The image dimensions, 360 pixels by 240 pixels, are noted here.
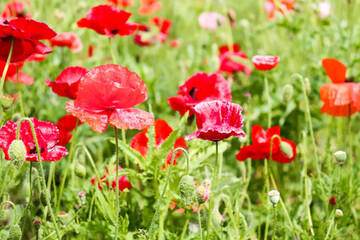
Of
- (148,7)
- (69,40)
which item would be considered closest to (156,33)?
(148,7)

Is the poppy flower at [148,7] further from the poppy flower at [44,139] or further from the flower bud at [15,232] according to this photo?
the flower bud at [15,232]

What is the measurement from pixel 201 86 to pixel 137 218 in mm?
485

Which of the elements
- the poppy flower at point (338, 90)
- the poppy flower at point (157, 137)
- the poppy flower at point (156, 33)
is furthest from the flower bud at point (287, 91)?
the poppy flower at point (156, 33)

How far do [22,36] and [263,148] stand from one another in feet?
2.64

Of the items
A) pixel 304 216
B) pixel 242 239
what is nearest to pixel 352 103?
pixel 304 216

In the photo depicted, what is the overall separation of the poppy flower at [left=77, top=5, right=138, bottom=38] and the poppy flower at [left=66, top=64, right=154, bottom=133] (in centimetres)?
48

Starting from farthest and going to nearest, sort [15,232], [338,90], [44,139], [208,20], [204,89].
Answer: [208,20]
[338,90]
[204,89]
[44,139]
[15,232]

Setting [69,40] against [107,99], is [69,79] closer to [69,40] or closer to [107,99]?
[107,99]

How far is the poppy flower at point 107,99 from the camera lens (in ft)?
4.07

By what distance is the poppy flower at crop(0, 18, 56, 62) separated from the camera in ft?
4.50

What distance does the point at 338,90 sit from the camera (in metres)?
1.82

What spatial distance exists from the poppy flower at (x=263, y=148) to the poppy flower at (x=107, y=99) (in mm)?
464

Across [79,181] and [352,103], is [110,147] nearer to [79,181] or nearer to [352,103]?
[79,181]

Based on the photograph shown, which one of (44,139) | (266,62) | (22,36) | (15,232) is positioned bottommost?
(15,232)
